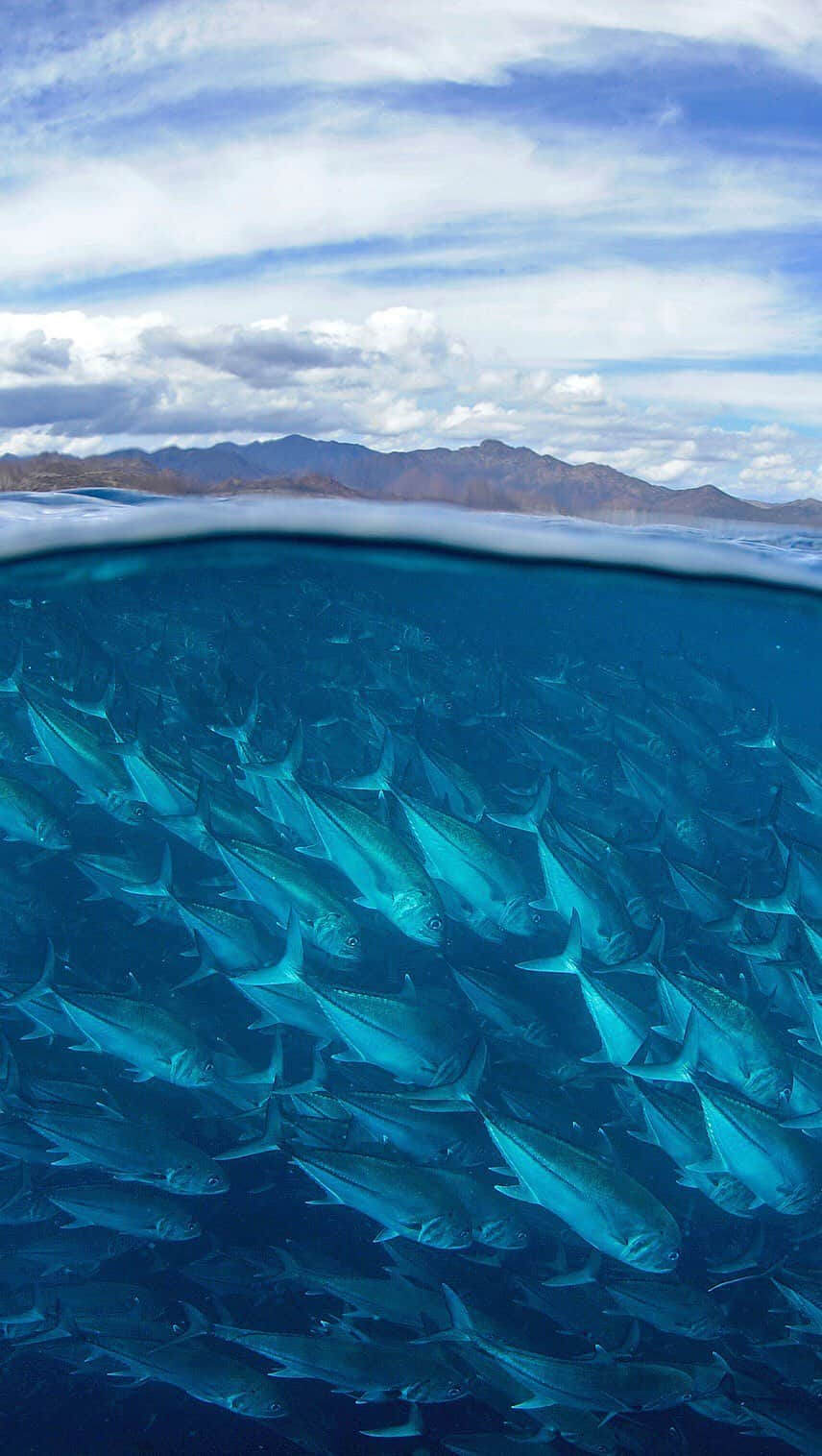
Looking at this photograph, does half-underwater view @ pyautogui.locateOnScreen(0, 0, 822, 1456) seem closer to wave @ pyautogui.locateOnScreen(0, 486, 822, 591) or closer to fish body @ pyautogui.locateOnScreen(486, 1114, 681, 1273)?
fish body @ pyautogui.locateOnScreen(486, 1114, 681, 1273)

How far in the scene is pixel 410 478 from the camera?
A: 9.31 m

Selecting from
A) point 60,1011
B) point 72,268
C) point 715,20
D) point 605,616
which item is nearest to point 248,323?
point 72,268

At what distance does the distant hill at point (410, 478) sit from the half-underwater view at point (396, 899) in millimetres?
81

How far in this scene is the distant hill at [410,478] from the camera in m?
8.77

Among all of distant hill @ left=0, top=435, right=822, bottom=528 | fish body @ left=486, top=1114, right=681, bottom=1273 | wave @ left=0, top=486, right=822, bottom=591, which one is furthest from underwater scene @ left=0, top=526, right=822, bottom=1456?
wave @ left=0, top=486, right=822, bottom=591

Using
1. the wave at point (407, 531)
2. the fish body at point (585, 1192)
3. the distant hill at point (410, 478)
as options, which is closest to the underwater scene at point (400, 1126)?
the fish body at point (585, 1192)

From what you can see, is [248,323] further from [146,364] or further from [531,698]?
[531,698]

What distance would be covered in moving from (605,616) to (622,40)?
18248 mm

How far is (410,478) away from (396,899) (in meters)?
4.69

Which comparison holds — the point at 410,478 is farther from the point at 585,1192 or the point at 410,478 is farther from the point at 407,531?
the point at 585,1192

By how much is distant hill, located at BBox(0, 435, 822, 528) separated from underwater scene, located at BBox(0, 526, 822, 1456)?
2.26 m

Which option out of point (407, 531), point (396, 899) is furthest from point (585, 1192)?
point (407, 531)

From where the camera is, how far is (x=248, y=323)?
729 cm

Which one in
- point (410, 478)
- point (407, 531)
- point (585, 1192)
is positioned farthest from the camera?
point (407, 531)
